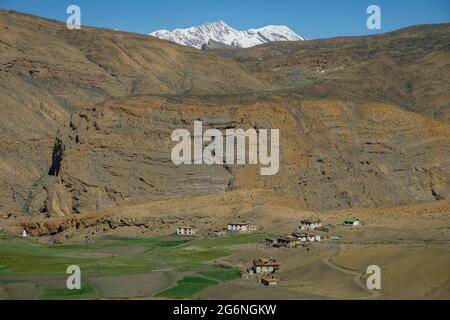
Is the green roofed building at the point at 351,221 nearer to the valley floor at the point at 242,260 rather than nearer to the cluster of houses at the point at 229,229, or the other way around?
the valley floor at the point at 242,260

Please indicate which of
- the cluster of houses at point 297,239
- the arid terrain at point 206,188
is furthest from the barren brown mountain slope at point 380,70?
the cluster of houses at point 297,239

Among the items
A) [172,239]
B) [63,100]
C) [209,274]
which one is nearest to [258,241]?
[172,239]

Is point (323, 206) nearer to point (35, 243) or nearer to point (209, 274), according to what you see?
point (35, 243)

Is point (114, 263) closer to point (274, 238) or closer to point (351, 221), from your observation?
point (274, 238)

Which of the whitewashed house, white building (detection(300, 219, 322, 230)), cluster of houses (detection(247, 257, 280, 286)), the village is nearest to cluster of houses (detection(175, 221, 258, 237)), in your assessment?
the village

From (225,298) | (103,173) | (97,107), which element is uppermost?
(97,107)

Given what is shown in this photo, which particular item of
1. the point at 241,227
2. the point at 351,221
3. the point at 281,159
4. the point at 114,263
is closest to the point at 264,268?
the point at 114,263

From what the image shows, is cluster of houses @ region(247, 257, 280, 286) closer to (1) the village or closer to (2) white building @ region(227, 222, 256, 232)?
(1) the village

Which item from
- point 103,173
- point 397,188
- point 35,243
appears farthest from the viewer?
point 397,188
